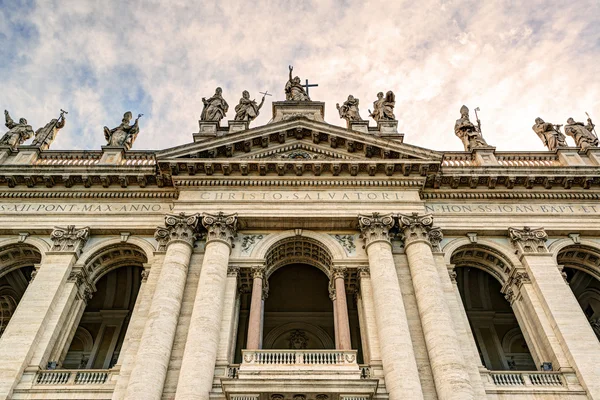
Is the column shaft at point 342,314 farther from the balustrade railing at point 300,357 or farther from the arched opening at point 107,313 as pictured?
the arched opening at point 107,313

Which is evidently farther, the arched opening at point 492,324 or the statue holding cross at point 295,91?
the statue holding cross at point 295,91

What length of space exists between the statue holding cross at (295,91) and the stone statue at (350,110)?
6.32ft

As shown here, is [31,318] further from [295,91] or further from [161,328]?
[295,91]

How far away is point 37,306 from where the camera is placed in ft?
52.9

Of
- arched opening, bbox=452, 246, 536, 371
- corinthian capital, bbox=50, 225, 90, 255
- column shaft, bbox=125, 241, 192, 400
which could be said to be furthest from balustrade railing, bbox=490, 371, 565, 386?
corinthian capital, bbox=50, 225, 90, 255

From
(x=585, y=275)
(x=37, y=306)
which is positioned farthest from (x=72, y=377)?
(x=585, y=275)

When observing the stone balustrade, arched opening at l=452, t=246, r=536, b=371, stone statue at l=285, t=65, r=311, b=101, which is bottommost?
the stone balustrade

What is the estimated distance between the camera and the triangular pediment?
19750 millimetres

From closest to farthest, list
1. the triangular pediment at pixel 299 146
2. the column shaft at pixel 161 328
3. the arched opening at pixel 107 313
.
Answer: the column shaft at pixel 161 328 → the arched opening at pixel 107 313 → the triangular pediment at pixel 299 146

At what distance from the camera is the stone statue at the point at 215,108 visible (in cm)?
2316

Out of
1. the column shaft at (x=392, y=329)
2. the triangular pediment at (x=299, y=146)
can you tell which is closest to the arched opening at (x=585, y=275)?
the triangular pediment at (x=299, y=146)

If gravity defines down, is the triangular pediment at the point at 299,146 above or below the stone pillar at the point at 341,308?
above

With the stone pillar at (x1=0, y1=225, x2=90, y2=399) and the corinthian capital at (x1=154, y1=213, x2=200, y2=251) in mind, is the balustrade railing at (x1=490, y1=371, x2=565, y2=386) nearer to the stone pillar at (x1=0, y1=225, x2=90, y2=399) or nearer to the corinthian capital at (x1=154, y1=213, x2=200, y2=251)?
the corinthian capital at (x1=154, y1=213, x2=200, y2=251)

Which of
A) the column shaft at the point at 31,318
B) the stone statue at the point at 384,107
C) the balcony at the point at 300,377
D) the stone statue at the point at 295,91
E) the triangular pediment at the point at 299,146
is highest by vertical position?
the stone statue at the point at 295,91
